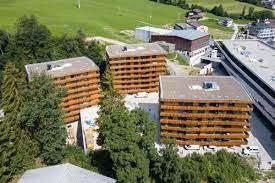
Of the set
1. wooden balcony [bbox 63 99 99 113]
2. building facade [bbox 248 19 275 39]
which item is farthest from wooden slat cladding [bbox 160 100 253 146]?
building facade [bbox 248 19 275 39]

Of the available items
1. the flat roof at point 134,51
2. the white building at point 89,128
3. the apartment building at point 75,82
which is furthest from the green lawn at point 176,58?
the white building at point 89,128

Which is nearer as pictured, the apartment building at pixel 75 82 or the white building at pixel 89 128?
the white building at pixel 89 128

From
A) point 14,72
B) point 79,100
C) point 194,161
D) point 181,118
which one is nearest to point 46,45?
point 14,72

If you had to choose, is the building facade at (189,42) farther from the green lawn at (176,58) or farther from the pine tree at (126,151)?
the pine tree at (126,151)

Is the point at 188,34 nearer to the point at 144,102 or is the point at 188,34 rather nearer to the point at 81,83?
the point at 144,102

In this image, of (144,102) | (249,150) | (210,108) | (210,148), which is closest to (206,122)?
(210,108)
